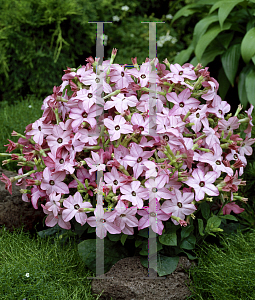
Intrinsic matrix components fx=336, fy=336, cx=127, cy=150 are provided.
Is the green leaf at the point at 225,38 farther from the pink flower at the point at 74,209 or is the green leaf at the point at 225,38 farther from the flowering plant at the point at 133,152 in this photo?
the pink flower at the point at 74,209

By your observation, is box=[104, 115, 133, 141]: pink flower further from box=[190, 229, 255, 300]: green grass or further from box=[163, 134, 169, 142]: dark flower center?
box=[190, 229, 255, 300]: green grass

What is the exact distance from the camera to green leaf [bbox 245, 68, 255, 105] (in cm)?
249

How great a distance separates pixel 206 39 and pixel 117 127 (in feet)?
5.79

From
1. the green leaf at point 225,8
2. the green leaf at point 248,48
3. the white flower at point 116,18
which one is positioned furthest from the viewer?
the white flower at point 116,18

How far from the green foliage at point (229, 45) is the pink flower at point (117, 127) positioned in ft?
5.03

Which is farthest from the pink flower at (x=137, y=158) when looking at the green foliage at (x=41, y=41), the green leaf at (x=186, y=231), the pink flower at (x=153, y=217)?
the green foliage at (x=41, y=41)

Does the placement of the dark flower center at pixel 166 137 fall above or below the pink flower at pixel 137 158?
above

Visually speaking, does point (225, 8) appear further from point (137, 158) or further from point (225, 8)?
point (137, 158)

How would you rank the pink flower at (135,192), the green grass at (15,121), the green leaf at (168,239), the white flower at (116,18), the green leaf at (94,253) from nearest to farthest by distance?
1. the pink flower at (135,192)
2. the green leaf at (168,239)
3. the green leaf at (94,253)
4. the green grass at (15,121)
5. the white flower at (116,18)

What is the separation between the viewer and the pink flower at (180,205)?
4.10ft

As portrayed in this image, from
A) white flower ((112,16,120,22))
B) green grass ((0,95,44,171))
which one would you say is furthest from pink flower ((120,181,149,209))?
white flower ((112,16,120,22))

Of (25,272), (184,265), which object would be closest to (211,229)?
(184,265)

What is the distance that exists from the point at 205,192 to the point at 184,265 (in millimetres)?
353

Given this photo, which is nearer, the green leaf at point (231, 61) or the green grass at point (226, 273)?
the green grass at point (226, 273)
